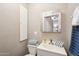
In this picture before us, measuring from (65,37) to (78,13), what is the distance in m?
0.37

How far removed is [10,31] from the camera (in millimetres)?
1407

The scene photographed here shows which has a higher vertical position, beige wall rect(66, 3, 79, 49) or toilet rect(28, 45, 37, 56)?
beige wall rect(66, 3, 79, 49)

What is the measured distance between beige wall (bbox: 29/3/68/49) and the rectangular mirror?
0.06 m

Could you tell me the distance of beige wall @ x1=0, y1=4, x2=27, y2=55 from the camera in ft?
4.54

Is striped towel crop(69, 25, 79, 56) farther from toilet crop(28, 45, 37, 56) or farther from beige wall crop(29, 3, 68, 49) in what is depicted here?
toilet crop(28, 45, 37, 56)

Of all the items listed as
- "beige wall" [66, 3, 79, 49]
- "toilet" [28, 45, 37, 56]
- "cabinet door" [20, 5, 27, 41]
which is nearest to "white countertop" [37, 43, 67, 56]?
"toilet" [28, 45, 37, 56]

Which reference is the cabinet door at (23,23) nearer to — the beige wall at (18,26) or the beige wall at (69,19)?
the beige wall at (18,26)

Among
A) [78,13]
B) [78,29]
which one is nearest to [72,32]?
[78,29]

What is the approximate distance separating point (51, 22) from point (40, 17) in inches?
7.0

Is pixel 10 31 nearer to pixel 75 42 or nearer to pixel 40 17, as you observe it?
pixel 40 17

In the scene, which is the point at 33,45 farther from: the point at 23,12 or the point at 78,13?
the point at 78,13

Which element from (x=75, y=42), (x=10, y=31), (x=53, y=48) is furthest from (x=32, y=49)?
(x=75, y=42)

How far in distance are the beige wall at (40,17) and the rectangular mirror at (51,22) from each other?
2.2 inches

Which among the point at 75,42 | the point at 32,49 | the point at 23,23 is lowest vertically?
the point at 32,49
